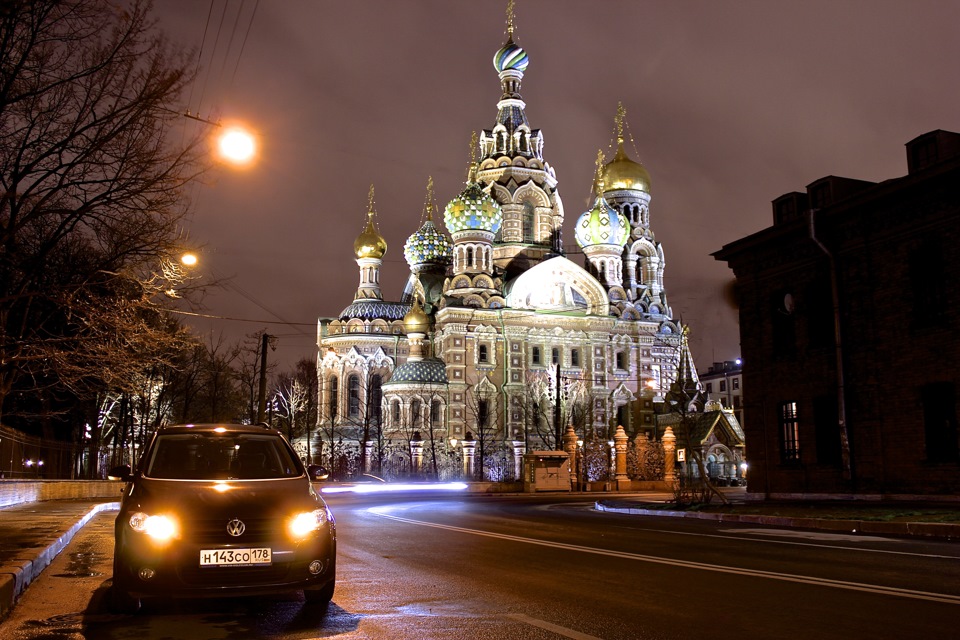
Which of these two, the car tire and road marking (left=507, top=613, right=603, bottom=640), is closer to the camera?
road marking (left=507, top=613, right=603, bottom=640)

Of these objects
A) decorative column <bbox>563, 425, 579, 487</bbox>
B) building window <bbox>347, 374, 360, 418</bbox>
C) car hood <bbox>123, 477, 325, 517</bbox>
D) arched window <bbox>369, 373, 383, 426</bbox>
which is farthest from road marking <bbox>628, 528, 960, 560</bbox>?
building window <bbox>347, 374, 360, 418</bbox>

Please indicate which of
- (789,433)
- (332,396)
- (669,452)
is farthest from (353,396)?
(789,433)

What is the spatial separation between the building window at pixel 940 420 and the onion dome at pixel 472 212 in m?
44.6

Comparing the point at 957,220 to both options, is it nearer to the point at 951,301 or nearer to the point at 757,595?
the point at 951,301

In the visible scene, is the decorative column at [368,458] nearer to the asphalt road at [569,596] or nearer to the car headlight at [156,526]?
the asphalt road at [569,596]

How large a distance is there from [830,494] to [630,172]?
51.7m

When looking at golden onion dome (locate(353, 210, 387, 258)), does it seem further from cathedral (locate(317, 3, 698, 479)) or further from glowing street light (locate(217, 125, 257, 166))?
glowing street light (locate(217, 125, 257, 166))

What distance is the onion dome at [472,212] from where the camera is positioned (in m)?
64.4

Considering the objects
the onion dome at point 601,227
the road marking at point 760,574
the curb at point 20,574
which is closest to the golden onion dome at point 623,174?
the onion dome at point 601,227

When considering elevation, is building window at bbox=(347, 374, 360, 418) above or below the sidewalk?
above

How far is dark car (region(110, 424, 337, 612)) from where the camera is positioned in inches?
285

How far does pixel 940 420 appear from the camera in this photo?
71.3 feet

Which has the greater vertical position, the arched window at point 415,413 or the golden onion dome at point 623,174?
the golden onion dome at point 623,174

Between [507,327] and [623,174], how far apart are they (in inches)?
705
